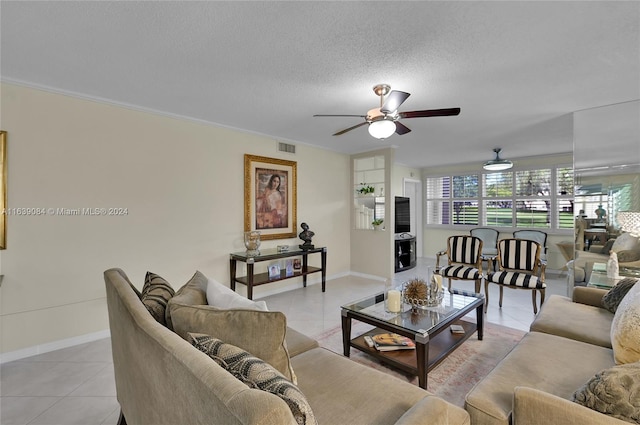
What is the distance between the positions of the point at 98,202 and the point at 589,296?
463 cm

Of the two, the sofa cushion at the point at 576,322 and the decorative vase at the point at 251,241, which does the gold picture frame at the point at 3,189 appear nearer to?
the decorative vase at the point at 251,241

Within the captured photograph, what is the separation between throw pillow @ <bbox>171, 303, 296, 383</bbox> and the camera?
3.61 feet

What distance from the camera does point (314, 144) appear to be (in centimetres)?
490

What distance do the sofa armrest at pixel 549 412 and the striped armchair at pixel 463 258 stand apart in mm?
3023

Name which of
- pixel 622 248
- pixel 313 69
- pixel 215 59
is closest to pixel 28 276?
pixel 215 59

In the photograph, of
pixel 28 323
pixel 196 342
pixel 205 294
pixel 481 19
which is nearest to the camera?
pixel 196 342

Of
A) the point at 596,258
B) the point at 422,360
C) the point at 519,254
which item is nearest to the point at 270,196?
the point at 422,360

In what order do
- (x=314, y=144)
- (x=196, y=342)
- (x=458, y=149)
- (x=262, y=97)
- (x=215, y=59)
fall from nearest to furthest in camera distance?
(x=196, y=342) < (x=215, y=59) < (x=262, y=97) < (x=314, y=144) < (x=458, y=149)

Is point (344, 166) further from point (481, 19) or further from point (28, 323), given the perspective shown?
point (28, 323)

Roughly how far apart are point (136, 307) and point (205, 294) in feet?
1.36

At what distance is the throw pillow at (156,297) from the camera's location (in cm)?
136

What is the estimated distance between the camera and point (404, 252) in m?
6.12

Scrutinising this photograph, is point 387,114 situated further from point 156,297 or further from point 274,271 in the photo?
point 274,271

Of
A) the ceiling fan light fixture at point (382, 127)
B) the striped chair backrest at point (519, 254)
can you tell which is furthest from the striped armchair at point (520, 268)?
the ceiling fan light fixture at point (382, 127)
